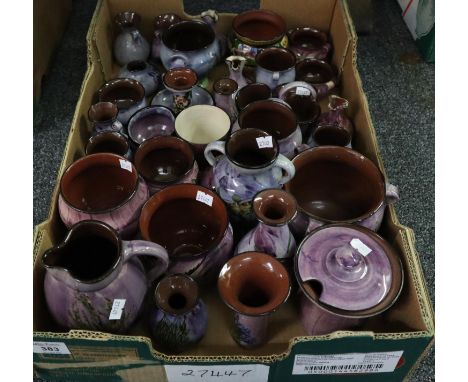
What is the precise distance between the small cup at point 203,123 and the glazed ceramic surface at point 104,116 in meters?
0.17

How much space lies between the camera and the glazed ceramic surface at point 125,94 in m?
1.33

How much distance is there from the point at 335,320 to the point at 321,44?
3.45 feet

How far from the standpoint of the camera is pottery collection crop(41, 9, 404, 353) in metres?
0.88

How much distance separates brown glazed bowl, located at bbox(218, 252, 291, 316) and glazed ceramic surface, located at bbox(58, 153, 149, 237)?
255 mm

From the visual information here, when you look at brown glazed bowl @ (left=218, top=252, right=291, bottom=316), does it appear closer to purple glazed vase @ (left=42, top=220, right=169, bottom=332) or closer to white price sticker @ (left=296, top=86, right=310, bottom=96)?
purple glazed vase @ (left=42, top=220, right=169, bottom=332)

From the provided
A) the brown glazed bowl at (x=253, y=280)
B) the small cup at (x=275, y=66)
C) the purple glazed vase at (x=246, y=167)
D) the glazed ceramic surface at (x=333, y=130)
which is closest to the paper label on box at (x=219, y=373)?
the brown glazed bowl at (x=253, y=280)

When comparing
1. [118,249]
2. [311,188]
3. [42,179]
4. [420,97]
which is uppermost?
[118,249]

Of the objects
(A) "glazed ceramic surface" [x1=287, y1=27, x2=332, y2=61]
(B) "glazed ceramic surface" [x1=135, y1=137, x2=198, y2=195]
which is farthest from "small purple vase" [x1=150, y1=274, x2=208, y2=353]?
(A) "glazed ceramic surface" [x1=287, y1=27, x2=332, y2=61]

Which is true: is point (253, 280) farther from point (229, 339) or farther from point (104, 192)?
point (104, 192)

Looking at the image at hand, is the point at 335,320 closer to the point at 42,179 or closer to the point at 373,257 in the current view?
the point at 373,257

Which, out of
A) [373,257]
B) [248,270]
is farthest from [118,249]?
[373,257]

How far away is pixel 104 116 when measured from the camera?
4.12 ft

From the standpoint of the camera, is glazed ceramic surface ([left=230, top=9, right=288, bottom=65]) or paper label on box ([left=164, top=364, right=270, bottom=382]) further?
glazed ceramic surface ([left=230, top=9, right=288, bottom=65])

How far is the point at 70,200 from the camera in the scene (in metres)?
1.04
